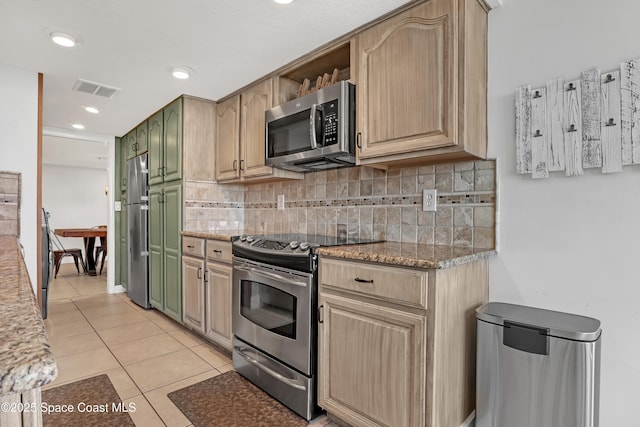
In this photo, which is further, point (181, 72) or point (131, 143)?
point (131, 143)

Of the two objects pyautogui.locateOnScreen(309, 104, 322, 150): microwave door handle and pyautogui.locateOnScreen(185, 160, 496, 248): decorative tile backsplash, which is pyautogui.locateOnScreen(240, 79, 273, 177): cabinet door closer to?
pyautogui.locateOnScreen(185, 160, 496, 248): decorative tile backsplash

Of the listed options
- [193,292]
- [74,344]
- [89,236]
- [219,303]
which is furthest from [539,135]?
[89,236]

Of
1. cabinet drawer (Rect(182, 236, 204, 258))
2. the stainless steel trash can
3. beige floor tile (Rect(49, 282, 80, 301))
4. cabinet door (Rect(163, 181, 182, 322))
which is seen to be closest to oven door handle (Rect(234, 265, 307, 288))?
cabinet drawer (Rect(182, 236, 204, 258))

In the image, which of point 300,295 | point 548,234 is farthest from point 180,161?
point 548,234

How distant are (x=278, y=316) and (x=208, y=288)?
3.17 ft

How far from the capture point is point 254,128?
2.72m

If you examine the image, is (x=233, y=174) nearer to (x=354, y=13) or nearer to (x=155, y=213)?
(x=155, y=213)

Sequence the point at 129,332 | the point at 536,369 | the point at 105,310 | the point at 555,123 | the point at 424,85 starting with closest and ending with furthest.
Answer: the point at 536,369
the point at 555,123
the point at 424,85
the point at 129,332
the point at 105,310

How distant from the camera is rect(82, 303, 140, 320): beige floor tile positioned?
3531mm

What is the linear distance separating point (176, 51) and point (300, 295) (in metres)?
1.72

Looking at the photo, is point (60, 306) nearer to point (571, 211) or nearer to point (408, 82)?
point (408, 82)

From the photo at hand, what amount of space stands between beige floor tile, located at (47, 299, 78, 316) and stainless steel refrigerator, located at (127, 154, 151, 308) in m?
0.58

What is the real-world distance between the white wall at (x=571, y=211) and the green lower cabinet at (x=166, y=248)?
2.56m

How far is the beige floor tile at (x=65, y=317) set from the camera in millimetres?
3312
